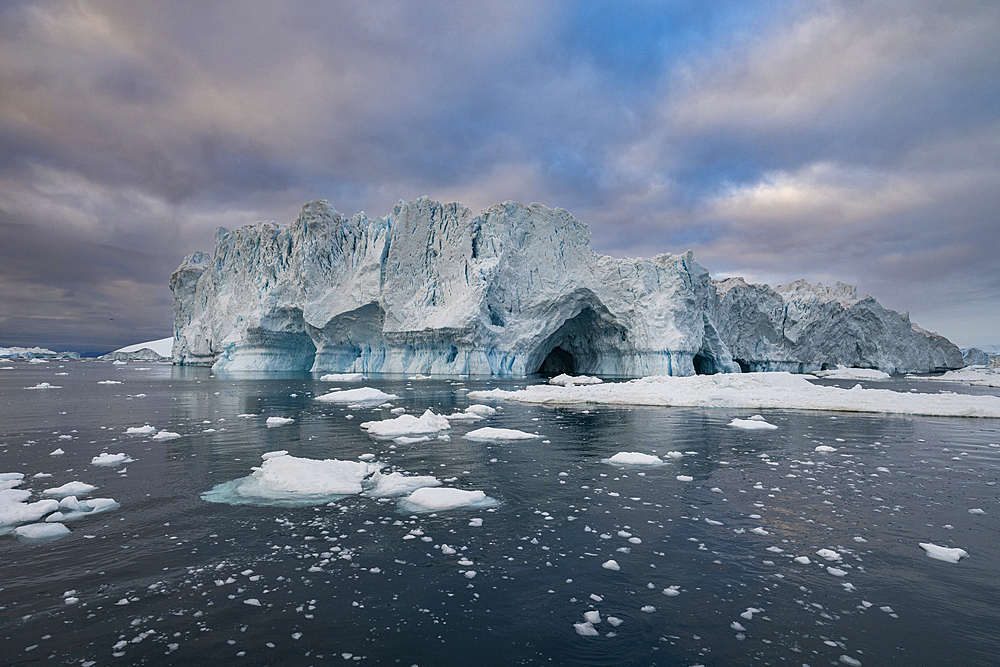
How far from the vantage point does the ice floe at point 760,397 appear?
16500mm

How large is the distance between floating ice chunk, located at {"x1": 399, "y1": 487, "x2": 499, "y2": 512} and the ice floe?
13423 mm

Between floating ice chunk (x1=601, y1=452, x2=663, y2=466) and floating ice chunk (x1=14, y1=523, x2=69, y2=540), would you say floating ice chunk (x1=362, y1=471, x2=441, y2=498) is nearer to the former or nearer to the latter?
floating ice chunk (x1=14, y1=523, x2=69, y2=540)

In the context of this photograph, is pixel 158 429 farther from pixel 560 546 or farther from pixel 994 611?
pixel 994 611

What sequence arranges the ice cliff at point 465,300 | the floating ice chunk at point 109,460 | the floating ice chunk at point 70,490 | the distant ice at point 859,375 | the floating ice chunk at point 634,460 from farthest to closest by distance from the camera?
the distant ice at point 859,375
the ice cliff at point 465,300
the floating ice chunk at point 634,460
the floating ice chunk at point 109,460
the floating ice chunk at point 70,490

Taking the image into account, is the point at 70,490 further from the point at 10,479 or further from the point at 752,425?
the point at 752,425

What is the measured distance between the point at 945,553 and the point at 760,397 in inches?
606

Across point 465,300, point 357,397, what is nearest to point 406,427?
point 357,397

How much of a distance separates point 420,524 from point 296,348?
159 ft

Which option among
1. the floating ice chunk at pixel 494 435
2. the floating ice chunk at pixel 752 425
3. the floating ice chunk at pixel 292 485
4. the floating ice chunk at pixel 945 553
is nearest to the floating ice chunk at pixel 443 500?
the floating ice chunk at pixel 292 485

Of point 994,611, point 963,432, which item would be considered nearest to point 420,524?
point 994,611

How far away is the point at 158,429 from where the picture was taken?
12.4 meters

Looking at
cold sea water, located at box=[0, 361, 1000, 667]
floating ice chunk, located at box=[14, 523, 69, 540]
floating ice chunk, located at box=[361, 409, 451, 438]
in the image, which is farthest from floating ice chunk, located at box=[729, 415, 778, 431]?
floating ice chunk, located at box=[14, 523, 69, 540]

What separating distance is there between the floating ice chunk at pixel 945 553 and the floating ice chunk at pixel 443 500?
4.45 meters

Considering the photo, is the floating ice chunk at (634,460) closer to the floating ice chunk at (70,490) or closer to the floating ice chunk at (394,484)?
the floating ice chunk at (394,484)
